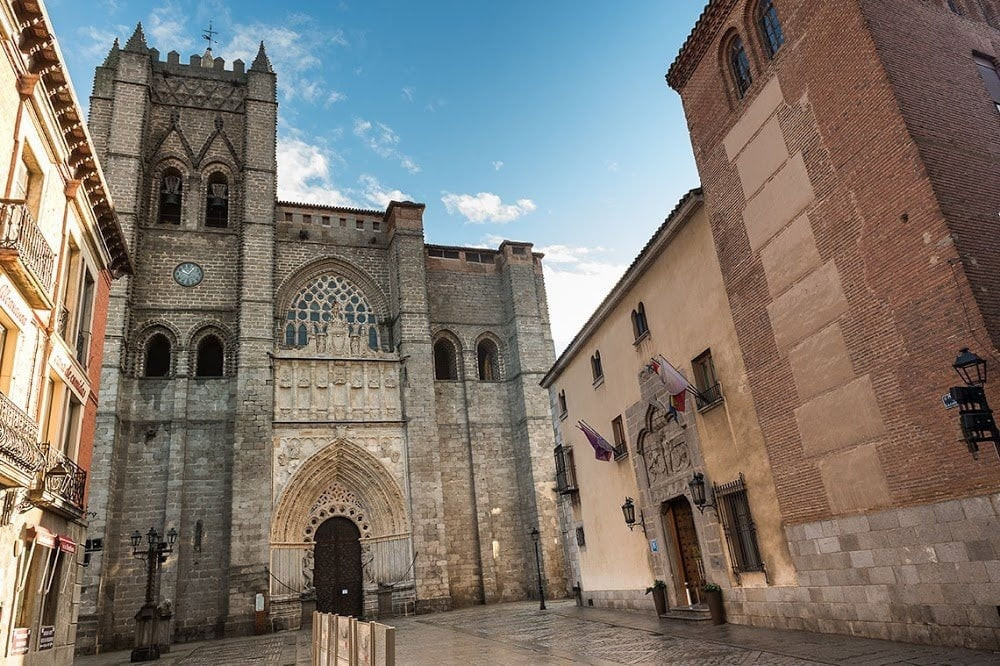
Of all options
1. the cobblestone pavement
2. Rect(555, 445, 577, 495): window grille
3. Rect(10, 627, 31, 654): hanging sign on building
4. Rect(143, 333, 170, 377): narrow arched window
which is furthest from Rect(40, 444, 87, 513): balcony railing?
Rect(555, 445, 577, 495): window grille

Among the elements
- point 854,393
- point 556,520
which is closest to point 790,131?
point 854,393

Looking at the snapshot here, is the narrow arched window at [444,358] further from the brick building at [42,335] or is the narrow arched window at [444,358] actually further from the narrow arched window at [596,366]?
the brick building at [42,335]

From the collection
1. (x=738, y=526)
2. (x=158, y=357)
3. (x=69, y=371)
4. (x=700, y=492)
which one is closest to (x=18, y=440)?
(x=69, y=371)

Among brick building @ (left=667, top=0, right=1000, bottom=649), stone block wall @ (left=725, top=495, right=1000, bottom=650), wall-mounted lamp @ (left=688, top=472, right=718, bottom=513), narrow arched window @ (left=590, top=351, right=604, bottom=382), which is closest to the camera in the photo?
stone block wall @ (left=725, top=495, right=1000, bottom=650)

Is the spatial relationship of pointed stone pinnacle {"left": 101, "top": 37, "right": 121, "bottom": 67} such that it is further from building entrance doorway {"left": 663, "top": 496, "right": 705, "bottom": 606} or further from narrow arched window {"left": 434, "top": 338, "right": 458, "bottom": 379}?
building entrance doorway {"left": 663, "top": 496, "right": 705, "bottom": 606}

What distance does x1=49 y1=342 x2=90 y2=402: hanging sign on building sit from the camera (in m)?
11.1

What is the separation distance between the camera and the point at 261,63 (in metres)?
27.9

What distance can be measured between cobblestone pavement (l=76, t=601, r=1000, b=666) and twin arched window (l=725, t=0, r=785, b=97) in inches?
349

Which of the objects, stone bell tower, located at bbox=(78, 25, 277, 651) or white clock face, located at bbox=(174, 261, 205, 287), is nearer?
stone bell tower, located at bbox=(78, 25, 277, 651)

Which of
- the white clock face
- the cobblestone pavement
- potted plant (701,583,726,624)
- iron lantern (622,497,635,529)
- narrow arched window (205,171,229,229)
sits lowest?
the cobblestone pavement

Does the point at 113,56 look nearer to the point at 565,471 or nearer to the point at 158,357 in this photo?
the point at 158,357

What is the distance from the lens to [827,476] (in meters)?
9.42

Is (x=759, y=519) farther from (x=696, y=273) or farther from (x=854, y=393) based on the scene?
(x=696, y=273)

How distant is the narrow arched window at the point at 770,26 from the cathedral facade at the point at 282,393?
55.0ft
